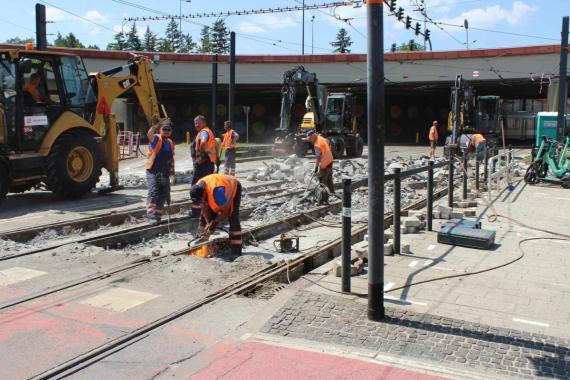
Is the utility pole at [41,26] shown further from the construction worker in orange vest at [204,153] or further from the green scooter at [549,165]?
the green scooter at [549,165]

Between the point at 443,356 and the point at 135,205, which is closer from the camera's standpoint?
the point at 443,356

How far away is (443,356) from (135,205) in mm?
9136

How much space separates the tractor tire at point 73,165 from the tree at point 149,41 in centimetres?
11793

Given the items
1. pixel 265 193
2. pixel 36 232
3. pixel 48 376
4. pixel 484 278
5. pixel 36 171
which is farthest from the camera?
pixel 265 193

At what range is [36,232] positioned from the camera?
8898mm

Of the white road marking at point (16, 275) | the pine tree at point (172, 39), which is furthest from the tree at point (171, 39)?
the white road marking at point (16, 275)

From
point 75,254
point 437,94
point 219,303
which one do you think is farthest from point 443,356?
point 437,94

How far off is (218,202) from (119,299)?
214 cm

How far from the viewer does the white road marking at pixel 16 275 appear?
6301mm

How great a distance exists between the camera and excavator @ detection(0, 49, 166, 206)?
38.4ft

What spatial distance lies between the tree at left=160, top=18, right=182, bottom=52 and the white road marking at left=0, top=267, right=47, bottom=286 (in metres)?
134

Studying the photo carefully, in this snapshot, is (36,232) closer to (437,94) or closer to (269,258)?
(269,258)

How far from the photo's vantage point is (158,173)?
9.80 metres

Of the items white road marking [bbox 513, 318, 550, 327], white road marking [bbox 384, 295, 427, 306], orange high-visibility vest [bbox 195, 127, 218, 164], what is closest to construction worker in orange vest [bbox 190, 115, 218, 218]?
orange high-visibility vest [bbox 195, 127, 218, 164]
